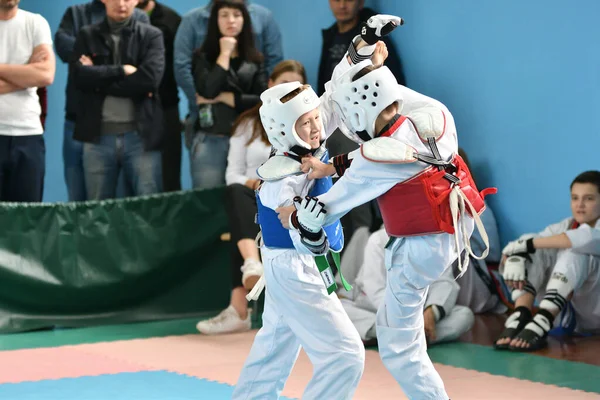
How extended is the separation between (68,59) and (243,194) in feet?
6.22

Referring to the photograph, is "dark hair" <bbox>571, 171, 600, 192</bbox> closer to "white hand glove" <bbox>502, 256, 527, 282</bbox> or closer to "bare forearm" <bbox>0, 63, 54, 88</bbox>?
"white hand glove" <bbox>502, 256, 527, 282</bbox>

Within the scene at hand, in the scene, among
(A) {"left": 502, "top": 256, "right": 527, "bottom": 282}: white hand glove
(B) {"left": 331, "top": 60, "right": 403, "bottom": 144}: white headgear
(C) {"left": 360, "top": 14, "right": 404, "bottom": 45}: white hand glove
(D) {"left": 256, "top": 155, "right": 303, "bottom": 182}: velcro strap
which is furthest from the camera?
(A) {"left": 502, "top": 256, "right": 527, "bottom": 282}: white hand glove

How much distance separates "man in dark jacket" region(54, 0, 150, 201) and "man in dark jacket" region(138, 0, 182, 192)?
292mm

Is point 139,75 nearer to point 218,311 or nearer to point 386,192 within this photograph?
point 218,311

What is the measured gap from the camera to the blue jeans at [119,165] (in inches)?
293

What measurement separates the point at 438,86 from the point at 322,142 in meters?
4.70

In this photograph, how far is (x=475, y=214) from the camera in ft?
13.1

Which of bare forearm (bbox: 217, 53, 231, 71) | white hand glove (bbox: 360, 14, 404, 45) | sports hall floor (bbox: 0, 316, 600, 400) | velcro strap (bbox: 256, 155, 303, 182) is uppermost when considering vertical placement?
white hand glove (bbox: 360, 14, 404, 45)

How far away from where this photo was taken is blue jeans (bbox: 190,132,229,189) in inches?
304

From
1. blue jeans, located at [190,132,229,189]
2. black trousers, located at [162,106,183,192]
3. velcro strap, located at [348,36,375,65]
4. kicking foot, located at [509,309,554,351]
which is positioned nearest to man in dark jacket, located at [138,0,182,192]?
black trousers, located at [162,106,183,192]

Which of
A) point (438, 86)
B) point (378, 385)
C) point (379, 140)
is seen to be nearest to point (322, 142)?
point (379, 140)

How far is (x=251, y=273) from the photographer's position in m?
6.92

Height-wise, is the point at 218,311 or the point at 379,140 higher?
the point at 379,140

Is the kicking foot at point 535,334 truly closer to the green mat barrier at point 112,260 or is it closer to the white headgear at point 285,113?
the green mat barrier at point 112,260
